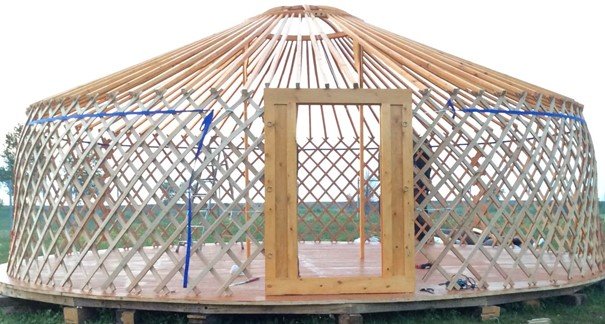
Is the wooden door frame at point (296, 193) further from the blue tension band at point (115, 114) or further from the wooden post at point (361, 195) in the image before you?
the wooden post at point (361, 195)

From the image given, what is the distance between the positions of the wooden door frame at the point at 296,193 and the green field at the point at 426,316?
0.24 m

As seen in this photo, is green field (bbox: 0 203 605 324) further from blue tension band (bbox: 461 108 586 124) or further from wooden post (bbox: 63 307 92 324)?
blue tension band (bbox: 461 108 586 124)

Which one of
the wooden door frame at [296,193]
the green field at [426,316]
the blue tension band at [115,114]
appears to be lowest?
the green field at [426,316]

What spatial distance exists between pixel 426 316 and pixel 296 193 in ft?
3.59

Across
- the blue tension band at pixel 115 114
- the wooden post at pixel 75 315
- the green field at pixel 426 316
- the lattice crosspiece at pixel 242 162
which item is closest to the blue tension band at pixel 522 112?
the lattice crosspiece at pixel 242 162

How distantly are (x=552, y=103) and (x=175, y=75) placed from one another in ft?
8.49

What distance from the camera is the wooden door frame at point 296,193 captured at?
4176 mm

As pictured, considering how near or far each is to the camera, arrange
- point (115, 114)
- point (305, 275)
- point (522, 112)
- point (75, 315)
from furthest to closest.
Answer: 1. point (305, 275)
2. point (522, 112)
3. point (115, 114)
4. point (75, 315)

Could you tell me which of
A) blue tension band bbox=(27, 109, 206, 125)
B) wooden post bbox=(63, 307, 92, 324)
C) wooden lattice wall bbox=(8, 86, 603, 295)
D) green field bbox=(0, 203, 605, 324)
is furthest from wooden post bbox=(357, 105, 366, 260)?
wooden post bbox=(63, 307, 92, 324)

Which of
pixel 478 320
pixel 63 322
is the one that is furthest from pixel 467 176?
pixel 63 322

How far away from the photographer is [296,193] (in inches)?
165

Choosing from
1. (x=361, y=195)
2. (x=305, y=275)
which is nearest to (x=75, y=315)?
(x=305, y=275)

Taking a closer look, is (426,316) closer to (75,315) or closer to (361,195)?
(361,195)

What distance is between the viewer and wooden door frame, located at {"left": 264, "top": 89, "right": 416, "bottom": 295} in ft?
13.7
